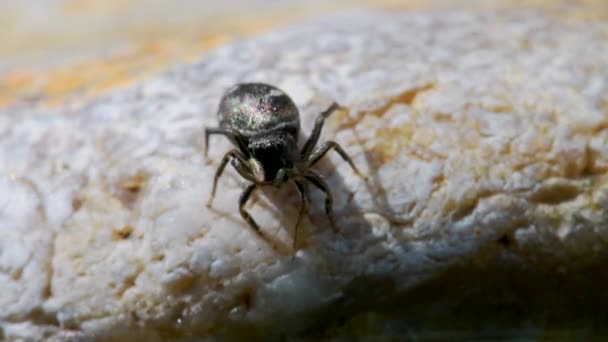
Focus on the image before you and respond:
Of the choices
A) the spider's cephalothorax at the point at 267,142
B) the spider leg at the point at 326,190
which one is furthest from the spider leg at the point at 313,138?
the spider leg at the point at 326,190

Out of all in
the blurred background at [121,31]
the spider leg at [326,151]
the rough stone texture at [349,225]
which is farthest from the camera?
the blurred background at [121,31]

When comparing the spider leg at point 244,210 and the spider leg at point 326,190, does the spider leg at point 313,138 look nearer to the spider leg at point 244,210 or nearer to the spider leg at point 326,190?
the spider leg at point 326,190

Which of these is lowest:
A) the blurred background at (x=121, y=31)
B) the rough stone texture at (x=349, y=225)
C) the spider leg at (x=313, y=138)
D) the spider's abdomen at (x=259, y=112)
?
the rough stone texture at (x=349, y=225)

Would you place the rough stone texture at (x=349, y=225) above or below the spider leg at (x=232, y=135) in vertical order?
below

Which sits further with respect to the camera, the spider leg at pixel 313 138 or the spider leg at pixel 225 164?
the spider leg at pixel 313 138

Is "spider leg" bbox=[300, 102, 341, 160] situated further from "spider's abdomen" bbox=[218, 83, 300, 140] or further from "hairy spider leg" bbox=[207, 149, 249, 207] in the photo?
"hairy spider leg" bbox=[207, 149, 249, 207]

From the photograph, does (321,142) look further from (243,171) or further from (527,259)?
(527,259)
